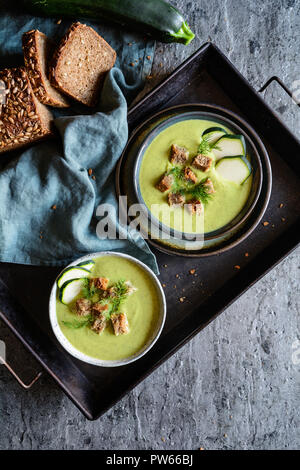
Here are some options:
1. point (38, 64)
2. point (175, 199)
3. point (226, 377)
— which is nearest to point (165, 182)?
point (175, 199)

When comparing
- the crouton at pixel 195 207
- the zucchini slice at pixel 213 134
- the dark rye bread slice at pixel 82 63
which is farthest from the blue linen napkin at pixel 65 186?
the zucchini slice at pixel 213 134

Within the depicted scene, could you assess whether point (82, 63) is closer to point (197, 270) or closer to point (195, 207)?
point (195, 207)

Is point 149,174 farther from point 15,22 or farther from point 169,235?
point 15,22

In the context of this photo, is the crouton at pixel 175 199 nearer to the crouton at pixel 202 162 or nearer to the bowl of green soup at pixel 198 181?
the bowl of green soup at pixel 198 181

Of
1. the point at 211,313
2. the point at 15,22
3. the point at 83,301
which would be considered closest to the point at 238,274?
the point at 211,313

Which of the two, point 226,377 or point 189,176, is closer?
point 189,176

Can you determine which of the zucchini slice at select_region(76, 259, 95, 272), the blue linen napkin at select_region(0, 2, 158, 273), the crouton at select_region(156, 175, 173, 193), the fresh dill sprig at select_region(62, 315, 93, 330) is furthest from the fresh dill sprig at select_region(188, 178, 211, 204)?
the fresh dill sprig at select_region(62, 315, 93, 330)

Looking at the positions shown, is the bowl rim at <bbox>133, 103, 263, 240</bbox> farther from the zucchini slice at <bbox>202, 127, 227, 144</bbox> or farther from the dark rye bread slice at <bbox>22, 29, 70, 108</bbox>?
the dark rye bread slice at <bbox>22, 29, 70, 108</bbox>
